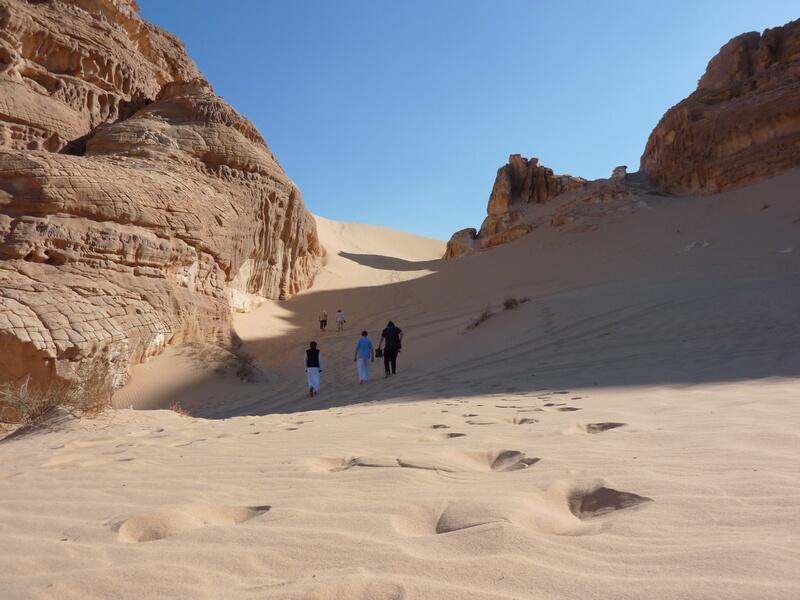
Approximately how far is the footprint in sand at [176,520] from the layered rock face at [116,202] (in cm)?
595

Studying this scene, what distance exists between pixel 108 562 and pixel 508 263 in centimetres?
2162

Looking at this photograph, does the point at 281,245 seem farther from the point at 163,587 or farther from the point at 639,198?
the point at 639,198

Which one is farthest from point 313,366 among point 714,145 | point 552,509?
point 714,145

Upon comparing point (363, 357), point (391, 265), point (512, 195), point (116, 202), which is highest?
point (512, 195)

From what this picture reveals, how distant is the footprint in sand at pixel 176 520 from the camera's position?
1.96 m

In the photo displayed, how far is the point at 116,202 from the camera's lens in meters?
9.23

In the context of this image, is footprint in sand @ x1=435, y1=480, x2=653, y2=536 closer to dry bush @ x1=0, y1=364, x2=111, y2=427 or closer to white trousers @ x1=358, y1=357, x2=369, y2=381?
dry bush @ x1=0, y1=364, x2=111, y2=427

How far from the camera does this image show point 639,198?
2573cm

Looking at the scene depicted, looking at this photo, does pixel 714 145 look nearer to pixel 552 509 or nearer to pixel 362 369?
pixel 362 369

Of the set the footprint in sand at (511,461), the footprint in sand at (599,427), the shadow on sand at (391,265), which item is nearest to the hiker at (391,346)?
the footprint in sand at (599,427)

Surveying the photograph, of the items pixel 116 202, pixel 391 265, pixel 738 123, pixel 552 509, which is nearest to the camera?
pixel 552 509

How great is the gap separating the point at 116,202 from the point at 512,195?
27184mm

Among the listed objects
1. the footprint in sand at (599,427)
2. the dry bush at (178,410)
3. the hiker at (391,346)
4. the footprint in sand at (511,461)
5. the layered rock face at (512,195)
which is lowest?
the dry bush at (178,410)

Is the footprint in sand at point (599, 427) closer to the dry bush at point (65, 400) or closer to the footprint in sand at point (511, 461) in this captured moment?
the footprint in sand at point (511, 461)
